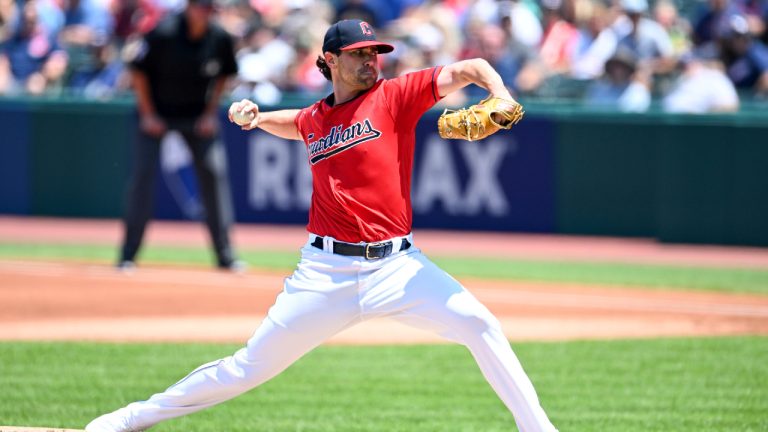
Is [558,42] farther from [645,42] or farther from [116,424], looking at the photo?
[116,424]

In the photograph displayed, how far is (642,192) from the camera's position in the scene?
15.0m

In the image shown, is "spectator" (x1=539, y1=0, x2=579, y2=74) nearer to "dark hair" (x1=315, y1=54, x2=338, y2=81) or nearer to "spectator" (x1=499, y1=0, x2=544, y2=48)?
"spectator" (x1=499, y1=0, x2=544, y2=48)

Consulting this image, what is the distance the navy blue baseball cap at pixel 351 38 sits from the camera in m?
5.52

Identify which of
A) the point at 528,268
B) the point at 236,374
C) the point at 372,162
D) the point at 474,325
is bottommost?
the point at 528,268

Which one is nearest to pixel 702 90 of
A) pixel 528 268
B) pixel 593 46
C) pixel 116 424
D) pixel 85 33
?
pixel 593 46

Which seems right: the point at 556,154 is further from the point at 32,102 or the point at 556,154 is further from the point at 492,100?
the point at 492,100

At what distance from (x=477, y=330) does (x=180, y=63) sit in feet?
24.8

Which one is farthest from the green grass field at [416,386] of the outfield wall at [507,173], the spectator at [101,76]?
the spectator at [101,76]

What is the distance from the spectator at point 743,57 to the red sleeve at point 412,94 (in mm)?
9732

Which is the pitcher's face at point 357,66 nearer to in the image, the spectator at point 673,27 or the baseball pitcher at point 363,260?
the baseball pitcher at point 363,260

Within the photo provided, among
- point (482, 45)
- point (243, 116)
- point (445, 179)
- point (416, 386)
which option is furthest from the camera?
point (445, 179)

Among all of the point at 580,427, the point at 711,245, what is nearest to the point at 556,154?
the point at 711,245

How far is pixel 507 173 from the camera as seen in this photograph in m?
15.6

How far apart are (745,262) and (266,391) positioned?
280 inches
